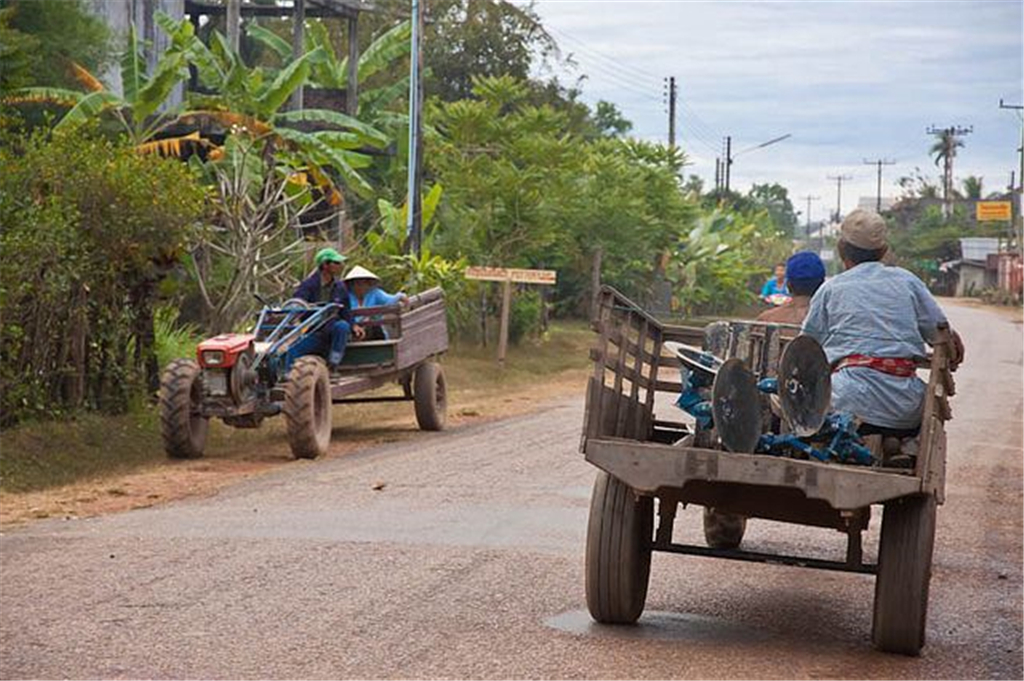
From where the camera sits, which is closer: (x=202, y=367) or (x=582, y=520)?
(x=582, y=520)

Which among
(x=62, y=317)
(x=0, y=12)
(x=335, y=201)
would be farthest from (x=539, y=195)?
(x=62, y=317)

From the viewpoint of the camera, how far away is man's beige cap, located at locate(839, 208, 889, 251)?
348 inches

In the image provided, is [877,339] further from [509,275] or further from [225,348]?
[509,275]

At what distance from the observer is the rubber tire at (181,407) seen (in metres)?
16.5

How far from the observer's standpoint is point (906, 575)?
8000mm

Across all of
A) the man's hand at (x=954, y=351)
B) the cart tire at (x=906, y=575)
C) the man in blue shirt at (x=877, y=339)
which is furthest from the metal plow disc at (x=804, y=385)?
the man's hand at (x=954, y=351)

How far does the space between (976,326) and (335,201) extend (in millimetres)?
30771

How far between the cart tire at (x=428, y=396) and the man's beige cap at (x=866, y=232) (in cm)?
1128

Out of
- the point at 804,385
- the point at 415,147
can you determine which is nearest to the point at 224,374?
the point at 804,385

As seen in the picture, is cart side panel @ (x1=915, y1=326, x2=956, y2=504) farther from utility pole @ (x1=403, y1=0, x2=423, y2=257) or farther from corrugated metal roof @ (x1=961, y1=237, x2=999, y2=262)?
corrugated metal roof @ (x1=961, y1=237, x2=999, y2=262)

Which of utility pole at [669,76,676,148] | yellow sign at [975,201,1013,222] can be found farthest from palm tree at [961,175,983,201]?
utility pole at [669,76,676,148]

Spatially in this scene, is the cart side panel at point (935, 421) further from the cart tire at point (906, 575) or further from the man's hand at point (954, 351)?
the cart tire at point (906, 575)

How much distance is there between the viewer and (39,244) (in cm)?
1619

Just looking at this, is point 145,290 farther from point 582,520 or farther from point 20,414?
point 582,520
